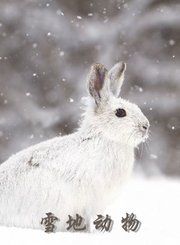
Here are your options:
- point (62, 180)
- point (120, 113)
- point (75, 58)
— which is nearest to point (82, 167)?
point (62, 180)

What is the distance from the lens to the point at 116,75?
1688 millimetres

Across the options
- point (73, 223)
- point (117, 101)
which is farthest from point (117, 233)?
point (117, 101)

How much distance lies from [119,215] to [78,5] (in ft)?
6.55

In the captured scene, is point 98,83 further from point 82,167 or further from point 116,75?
point 82,167

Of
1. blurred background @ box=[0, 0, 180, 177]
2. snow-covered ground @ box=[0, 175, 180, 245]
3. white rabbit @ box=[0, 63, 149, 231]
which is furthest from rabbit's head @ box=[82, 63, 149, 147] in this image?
blurred background @ box=[0, 0, 180, 177]

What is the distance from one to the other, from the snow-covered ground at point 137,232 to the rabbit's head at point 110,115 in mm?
135

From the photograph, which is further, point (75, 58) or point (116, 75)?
point (75, 58)

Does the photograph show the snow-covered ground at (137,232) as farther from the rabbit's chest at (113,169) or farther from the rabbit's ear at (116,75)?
the rabbit's ear at (116,75)

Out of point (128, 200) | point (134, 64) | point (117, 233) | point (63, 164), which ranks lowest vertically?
point (117, 233)

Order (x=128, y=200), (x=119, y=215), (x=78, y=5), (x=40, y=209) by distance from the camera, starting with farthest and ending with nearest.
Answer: (x=78, y=5), (x=128, y=200), (x=119, y=215), (x=40, y=209)

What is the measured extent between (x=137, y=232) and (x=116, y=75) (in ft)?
1.26

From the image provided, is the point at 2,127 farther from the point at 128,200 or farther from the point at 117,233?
the point at 117,233

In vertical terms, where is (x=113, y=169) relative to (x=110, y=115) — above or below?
below

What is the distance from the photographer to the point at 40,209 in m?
1.58
